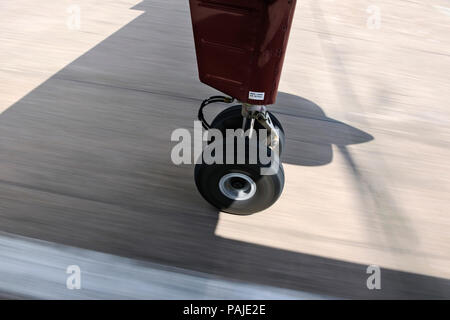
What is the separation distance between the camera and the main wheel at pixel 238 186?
171 cm

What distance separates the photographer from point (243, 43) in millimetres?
1550

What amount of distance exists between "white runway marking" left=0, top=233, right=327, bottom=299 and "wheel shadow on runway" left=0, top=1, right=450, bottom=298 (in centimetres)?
5

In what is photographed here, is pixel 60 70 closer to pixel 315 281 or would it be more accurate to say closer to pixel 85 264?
pixel 85 264

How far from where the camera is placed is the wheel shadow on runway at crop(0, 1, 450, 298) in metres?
1.76

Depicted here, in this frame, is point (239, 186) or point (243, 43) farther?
point (239, 186)

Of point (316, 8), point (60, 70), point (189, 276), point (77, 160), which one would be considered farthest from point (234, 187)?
point (316, 8)

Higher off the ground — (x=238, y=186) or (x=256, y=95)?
(x=256, y=95)

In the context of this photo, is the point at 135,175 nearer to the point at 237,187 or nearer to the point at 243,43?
the point at 237,187

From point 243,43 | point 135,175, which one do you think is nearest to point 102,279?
point 135,175

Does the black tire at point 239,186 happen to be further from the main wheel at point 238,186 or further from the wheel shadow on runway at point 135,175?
the wheel shadow on runway at point 135,175

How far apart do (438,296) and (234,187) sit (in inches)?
41.1

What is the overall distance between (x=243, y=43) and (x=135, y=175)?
1.01m

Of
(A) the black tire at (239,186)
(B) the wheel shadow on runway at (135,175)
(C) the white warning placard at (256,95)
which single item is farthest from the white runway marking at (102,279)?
(C) the white warning placard at (256,95)

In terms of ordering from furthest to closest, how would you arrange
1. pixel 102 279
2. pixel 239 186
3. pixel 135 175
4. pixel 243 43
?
pixel 135 175, pixel 239 186, pixel 102 279, pixel 243 43
